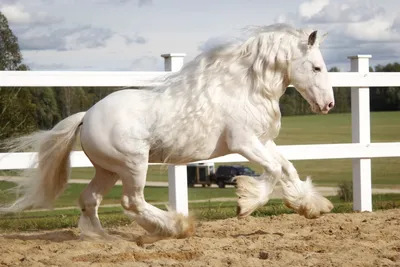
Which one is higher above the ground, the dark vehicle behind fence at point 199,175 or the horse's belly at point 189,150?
the horse's belly at point 189,150

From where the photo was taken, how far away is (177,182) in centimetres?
671

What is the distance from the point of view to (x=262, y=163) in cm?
480

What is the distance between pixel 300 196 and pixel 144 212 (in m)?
1.15

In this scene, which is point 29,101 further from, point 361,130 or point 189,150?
point 189,150

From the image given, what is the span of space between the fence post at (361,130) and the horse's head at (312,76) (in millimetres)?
2469

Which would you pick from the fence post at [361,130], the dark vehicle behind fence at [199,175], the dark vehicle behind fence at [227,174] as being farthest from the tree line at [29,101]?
the dark vehicle behind fence at [199,175]

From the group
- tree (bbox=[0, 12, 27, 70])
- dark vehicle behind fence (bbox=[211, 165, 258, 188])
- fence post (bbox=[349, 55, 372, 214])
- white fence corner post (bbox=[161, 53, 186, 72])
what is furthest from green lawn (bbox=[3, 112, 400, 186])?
white fence corner post (bbox=[161, 53, 186, 72])

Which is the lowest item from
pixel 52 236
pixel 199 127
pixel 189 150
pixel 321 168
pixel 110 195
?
pixel 321 168

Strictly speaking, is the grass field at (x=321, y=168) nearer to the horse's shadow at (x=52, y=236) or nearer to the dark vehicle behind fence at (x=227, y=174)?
the dark vehicle behind fence at (x=227, y=174)

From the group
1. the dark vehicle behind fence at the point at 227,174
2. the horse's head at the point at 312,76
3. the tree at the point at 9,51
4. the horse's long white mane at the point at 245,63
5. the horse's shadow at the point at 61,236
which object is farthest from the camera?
the dark vehicle behind fence at the point at 227,174

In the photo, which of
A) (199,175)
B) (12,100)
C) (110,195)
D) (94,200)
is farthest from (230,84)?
(199,175)

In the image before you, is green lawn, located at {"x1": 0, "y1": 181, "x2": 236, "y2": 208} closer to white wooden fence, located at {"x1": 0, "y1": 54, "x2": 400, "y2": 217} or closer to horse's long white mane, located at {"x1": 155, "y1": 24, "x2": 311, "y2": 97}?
white wooden fence, located at {"x1": 0, "y1": 54, "x2": 400, "y2": 217}

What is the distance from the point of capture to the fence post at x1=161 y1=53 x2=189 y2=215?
671cm

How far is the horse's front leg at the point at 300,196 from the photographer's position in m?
4.97
